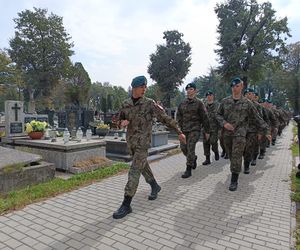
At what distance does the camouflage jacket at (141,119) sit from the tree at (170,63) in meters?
34.9

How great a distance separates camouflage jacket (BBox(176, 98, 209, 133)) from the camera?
257 inches

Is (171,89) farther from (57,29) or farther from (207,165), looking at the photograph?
(207,165)

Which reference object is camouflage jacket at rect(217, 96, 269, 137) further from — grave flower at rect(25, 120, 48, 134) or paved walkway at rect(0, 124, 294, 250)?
grave flower at rect(25, 120, 48, 134)

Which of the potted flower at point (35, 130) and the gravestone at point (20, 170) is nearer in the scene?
the gravestone at point (20, 170)

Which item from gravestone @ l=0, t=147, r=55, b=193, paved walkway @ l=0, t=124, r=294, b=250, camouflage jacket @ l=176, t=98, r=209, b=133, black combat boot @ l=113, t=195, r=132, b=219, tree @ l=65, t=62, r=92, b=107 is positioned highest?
tree @ l=65, t=62, r=92, b=107

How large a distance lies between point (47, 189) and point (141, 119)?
2.40 metres

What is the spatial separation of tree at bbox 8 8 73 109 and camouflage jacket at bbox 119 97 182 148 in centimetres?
3754

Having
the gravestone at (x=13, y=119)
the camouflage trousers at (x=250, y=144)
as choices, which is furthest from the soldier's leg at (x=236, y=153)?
the gravestone at (x=13, y=119)

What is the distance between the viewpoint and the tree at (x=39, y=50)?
127 ft

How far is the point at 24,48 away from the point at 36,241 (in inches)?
1561

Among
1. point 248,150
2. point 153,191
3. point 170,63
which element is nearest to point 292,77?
point 170,63

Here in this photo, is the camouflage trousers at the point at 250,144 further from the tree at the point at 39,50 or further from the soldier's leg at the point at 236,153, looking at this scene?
the tree at the point at 39,50

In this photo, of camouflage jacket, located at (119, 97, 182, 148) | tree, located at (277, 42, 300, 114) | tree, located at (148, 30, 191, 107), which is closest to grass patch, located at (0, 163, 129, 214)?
camouflage jacket, located at (119, 97, 182, 148)

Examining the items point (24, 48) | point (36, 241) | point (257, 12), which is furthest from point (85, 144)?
point (24, 48)
